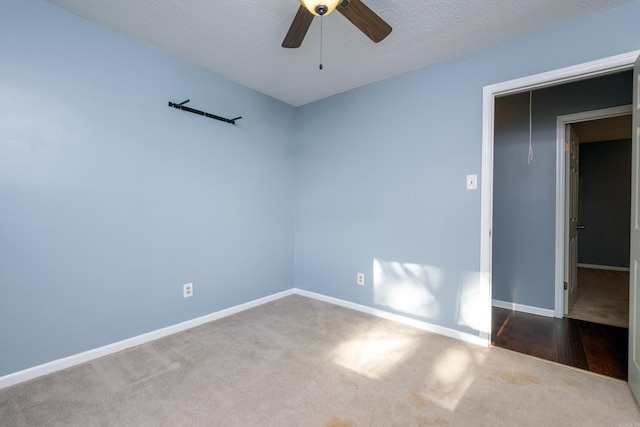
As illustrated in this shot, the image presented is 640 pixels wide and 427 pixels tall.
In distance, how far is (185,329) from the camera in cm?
253

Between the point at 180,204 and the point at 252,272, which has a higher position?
the point at 180,204

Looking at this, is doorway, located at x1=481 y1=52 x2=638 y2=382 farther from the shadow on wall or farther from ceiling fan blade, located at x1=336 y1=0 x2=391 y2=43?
ceiling fan blade, located at x1=336 y1=0 x2=391 y2=43

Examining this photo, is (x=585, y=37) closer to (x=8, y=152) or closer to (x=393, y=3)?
(x=393, y=3)

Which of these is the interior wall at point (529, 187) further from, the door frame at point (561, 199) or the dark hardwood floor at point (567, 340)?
the dark hardwood floor at point (567, 340)

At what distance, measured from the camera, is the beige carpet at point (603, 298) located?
2.80 m

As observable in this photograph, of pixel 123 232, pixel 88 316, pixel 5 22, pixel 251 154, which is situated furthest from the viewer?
pixel 251 154

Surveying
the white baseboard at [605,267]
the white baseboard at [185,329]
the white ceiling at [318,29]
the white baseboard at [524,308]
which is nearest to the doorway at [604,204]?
the white baseboard at [605,267]

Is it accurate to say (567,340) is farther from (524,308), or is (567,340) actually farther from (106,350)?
(106,350)

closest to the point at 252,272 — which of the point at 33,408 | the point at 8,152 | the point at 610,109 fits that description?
the point at 33,408

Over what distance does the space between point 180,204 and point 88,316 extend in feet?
3.43

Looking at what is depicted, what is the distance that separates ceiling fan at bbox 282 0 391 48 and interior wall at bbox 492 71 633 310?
2284 mm

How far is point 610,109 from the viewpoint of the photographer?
2555mm

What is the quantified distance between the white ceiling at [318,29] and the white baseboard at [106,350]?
2355 millimetres

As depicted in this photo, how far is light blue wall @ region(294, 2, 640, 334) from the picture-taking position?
2.10m
